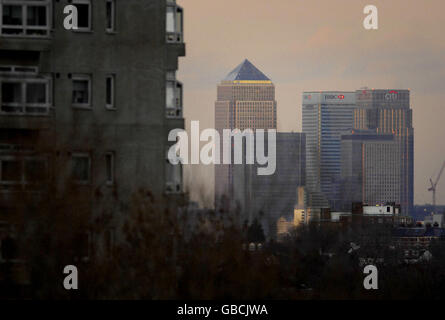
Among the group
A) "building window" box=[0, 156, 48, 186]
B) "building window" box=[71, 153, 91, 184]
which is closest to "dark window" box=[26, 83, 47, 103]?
"building window" box=[71, 153, 91, 184]

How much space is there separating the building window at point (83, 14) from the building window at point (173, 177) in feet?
20.1

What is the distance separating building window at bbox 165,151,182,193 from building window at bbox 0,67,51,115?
5301 mm

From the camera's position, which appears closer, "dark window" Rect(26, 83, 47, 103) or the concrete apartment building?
the concrete apartment building

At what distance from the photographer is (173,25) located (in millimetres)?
43125

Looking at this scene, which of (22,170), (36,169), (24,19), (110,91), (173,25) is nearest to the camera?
(36,169)

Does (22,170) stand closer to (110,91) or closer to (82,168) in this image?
(82,168)

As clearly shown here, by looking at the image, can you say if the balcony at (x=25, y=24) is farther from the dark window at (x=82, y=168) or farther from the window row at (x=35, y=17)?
the dark window at (x=82, y=168)

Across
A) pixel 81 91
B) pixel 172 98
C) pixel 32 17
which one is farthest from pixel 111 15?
pixel 172 98

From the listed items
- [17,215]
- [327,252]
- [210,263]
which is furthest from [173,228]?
[327,252]

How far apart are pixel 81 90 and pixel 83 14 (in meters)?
2.95

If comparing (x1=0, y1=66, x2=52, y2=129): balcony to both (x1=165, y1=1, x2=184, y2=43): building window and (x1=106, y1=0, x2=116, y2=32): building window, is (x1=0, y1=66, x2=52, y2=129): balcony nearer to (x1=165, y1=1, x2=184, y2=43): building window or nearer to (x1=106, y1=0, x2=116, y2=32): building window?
(x1=106, y1=0, x2=116, y2=32): building window

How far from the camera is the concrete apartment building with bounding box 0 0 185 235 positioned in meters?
40.8

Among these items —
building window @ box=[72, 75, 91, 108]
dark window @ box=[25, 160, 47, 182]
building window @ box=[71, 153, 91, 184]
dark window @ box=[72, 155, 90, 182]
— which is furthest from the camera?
building window @ box=[72, 75, 91, 108]
